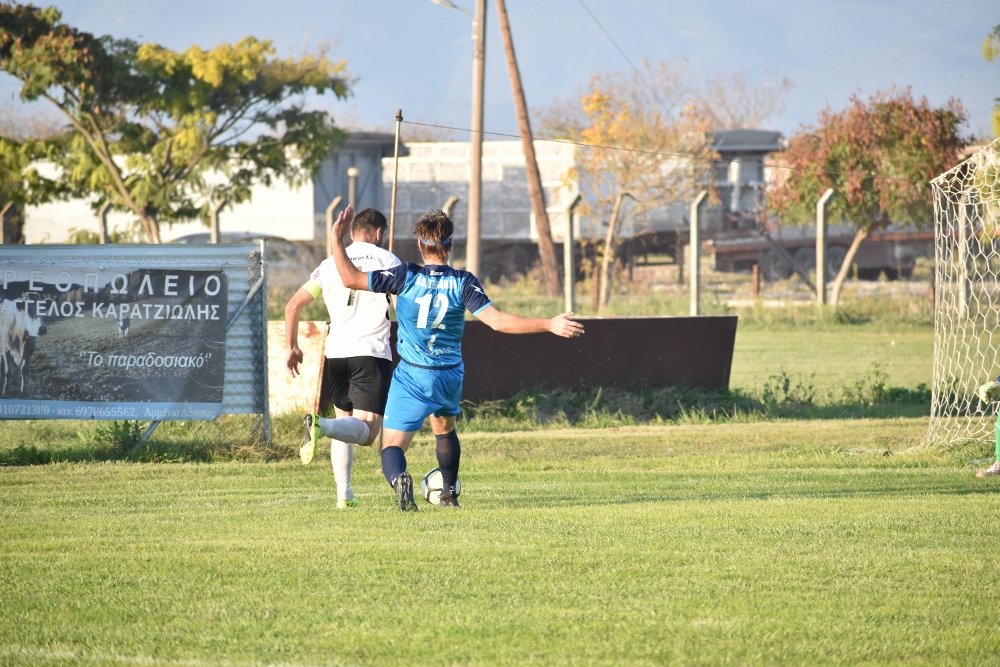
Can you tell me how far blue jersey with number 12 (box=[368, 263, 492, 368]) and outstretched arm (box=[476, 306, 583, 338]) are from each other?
87 mm

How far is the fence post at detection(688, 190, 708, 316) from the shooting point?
18.6 m

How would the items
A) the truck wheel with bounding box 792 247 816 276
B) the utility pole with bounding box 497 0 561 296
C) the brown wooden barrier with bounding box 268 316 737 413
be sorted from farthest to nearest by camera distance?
the truck wheel with bounding box 792 247 816 276, the utility pole with bounding box 497 0 561 296, the brown wooden barrier with bounding box 268 316 737 413

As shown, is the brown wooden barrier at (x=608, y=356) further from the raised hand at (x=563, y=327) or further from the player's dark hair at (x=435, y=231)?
the raised hand at (x=563, y=327)

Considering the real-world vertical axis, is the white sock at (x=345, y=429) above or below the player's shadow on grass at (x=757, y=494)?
above

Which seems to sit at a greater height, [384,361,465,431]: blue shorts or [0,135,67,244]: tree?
[0,135,67,244]: tree

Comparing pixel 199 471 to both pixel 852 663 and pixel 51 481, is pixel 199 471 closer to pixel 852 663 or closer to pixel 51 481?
pixel 51 481

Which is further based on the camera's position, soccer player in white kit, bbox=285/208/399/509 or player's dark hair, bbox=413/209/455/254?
soccer player in white kit, bbox=285/208/399/509

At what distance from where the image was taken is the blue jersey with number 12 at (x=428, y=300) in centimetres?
830

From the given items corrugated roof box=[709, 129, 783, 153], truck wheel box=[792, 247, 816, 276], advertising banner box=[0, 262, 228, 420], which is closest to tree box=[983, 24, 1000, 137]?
advertising banner box=[0, 262, 228, 420]

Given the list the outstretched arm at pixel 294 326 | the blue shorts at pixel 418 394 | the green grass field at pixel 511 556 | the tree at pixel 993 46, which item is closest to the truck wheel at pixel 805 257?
the tree at pixel 993 46

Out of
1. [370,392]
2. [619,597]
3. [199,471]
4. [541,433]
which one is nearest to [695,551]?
[619,597]

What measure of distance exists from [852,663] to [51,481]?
748 cm

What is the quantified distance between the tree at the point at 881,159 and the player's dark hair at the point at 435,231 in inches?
961

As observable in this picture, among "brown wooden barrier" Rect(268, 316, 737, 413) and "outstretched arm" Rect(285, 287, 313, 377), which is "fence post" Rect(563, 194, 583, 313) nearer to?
"brown wooden barrier" Rect(268, 316, 737, 413)
